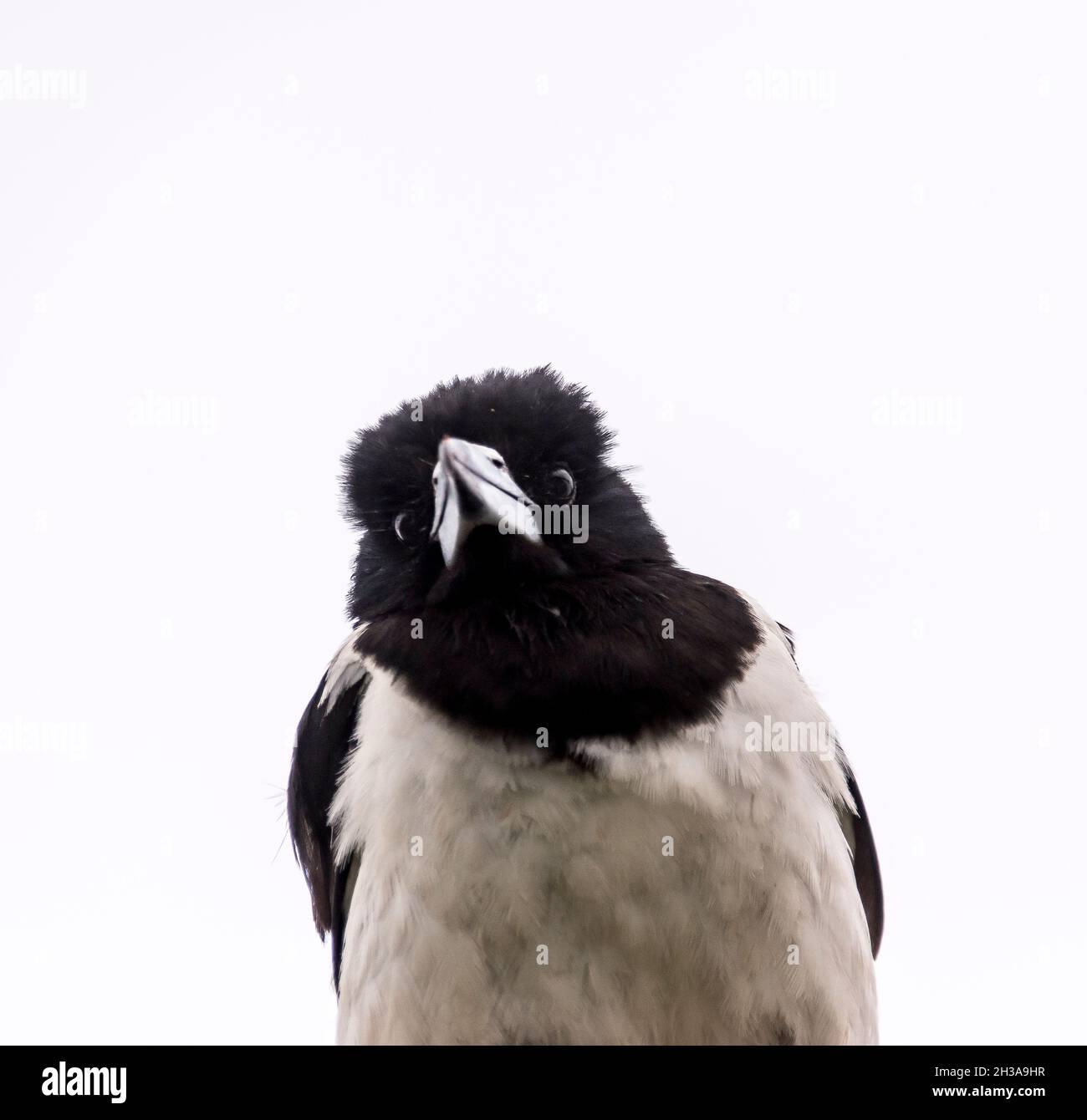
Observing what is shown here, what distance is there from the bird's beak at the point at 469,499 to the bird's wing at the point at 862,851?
149 centimetres

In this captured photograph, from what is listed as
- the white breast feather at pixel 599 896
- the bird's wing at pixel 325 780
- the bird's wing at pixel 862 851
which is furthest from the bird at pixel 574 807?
the bird's wing at pixel 862 851

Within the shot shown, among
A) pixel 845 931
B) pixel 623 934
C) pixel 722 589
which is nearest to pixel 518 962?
pixel 623 934

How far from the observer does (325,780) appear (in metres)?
7.06

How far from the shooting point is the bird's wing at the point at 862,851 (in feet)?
23.2

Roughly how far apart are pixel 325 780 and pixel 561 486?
166 cm

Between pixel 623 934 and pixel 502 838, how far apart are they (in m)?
0.57

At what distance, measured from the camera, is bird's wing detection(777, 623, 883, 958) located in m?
7.08

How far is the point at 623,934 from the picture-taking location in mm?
5957

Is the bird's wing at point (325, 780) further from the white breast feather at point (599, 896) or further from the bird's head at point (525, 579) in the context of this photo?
the white breast feather at point (599, 896)
